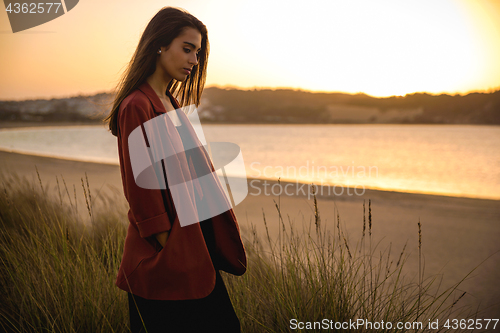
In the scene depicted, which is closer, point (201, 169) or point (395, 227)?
point (201, 169)

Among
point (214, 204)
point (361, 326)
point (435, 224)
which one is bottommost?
point (435, 224)

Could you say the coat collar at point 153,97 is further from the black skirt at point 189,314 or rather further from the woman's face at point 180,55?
the black skirt at point 189,314

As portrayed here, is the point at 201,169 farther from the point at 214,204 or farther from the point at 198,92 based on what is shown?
the point at 198,92

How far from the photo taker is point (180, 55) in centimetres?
149

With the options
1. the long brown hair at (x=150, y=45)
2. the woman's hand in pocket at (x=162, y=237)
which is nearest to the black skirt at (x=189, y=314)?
the woman's hand in pocket at (x=162, y=237)

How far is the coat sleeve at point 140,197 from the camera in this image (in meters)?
1.29

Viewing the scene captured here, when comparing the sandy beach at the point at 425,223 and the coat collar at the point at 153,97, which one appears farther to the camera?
the sandy beach at the point at 425,223

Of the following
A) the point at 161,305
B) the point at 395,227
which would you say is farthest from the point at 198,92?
the point at 395,227

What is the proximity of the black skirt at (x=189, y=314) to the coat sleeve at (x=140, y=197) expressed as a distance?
0.32 m

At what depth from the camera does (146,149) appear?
131 centimetres

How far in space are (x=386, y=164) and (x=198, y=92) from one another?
51.3 feet

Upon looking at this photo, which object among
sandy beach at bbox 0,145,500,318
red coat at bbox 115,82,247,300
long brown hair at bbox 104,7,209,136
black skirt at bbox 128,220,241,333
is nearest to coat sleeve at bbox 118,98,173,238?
red coat at bbox 115,82,247,300

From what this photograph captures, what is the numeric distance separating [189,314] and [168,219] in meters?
0.44

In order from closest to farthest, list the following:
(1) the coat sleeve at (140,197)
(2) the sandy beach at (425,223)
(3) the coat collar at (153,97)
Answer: (1) the coat sleeve at (140,197) → (3) the coat collar at (153,97) → (2) the sandy beach at (425,223)
